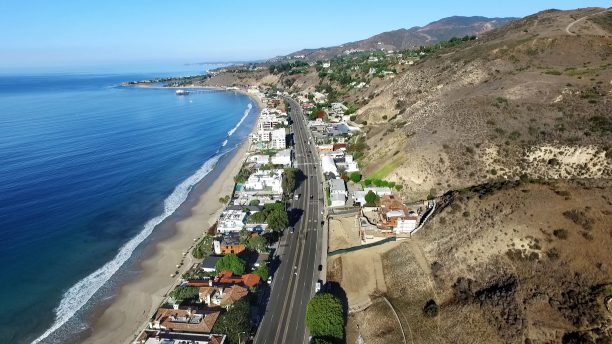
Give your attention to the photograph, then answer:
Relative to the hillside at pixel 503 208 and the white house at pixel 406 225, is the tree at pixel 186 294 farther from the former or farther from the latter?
the white house at pixel 406 225

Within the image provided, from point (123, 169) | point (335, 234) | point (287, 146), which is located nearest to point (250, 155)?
point (287, 146)

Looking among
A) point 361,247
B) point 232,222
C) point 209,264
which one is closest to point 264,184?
point 232,222

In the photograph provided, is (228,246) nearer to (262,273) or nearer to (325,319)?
(262,273)

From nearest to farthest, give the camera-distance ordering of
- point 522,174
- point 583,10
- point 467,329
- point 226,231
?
point 467,329 < point 522,174 < point 226,231 < point 583,10

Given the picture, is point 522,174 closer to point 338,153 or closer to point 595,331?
point 595,331

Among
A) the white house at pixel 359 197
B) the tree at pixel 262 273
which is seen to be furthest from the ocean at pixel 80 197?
the white house at pixel 359 197

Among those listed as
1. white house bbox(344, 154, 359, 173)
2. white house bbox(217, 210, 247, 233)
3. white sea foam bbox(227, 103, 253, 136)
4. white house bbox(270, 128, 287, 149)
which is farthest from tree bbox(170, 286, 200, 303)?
white sea foam bbox(227, 103, 253, 136)
